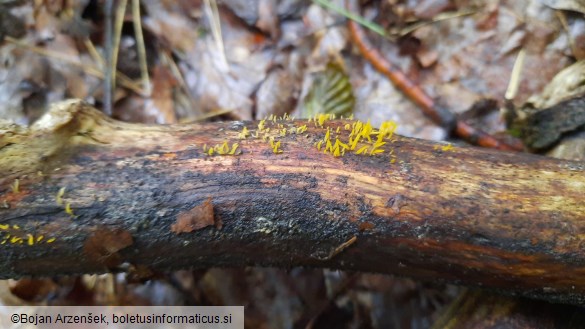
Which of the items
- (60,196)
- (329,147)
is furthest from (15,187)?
(329,147)

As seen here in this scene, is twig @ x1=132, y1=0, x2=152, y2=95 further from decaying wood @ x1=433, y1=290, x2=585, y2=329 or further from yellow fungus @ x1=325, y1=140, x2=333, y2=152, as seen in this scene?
decaying wood @ x1=433, y1=290, x2=585, y2=329

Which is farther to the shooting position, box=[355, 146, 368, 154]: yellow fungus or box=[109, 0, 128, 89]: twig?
box=[109, 0, 128, 89]: twig

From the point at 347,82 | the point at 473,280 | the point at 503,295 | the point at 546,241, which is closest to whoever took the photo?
the point at 546,241

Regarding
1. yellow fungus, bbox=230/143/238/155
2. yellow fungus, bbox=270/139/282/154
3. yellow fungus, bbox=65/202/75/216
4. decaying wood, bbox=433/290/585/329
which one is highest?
yellow fungus, bbox=270/139/282/154

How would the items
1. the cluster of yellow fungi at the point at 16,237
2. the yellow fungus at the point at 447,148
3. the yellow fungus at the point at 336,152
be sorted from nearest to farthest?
the cluster of yellow fungi at the point at 16,237 → the yellow fungus at the point at 336,152 → the yellow fungus at the point at 447,148

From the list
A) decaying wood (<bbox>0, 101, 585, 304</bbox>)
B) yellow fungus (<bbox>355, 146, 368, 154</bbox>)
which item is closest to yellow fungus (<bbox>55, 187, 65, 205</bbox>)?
decaying wood (<bbox>0, 101, 585, 304</bbox>)

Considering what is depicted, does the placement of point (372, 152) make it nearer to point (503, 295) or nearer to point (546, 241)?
point (546, 241)

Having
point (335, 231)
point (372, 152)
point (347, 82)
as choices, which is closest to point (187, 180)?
point (335, 231)

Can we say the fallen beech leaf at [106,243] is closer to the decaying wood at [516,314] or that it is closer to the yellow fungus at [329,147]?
the yellow fungus at [329,147]

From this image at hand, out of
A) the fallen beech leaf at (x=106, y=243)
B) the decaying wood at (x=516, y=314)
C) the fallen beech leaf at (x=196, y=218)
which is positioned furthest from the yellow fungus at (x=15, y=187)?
the decaying wood at (x=516, y=314)
